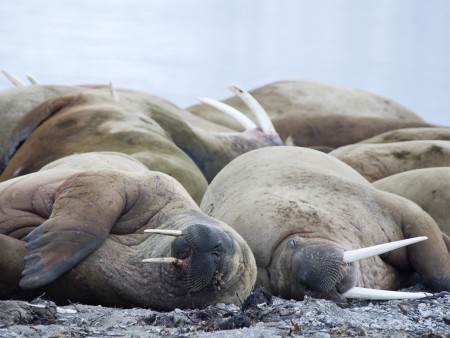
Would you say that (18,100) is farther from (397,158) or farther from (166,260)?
(166,260)

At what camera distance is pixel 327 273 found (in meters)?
5.68

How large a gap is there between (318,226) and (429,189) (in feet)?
4.96

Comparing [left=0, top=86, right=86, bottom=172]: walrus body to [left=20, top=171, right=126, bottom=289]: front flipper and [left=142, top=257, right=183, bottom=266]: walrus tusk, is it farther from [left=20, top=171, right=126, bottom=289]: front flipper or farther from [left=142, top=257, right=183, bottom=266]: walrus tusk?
[left=142, top=257, right=183, bottom=266]: walrus tusk

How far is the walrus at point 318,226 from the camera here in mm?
5820

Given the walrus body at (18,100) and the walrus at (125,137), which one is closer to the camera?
the walrus at (125,137)

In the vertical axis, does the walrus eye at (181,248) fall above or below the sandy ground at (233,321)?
above

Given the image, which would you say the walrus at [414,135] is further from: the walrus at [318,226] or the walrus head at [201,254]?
the walrus head at [201,254]

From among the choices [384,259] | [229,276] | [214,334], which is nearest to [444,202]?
[384,259]

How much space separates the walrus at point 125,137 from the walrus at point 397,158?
1.12 metres

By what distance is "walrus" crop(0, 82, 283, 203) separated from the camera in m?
8.23

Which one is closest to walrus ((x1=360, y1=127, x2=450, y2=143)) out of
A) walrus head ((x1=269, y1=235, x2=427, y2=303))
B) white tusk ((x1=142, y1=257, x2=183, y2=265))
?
walrus head ((x1=269, y1=235, x2=427, y2=303))

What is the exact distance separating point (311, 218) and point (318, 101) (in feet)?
24.0

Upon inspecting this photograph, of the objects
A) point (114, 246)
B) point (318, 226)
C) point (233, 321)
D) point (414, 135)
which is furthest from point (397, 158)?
point (233, 321)

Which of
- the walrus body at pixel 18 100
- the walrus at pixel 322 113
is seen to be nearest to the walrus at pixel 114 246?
the walrus body at pixel 18 100
